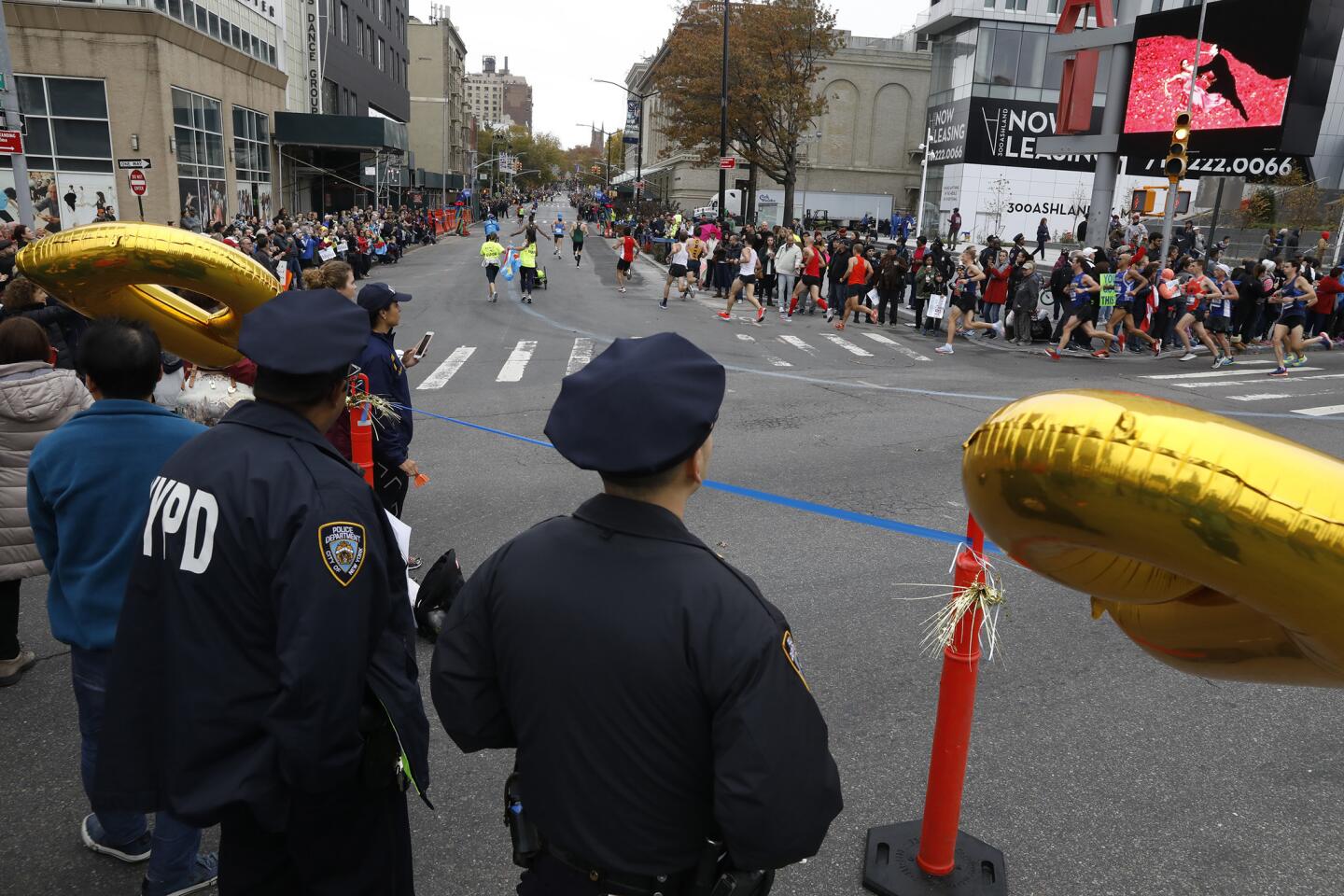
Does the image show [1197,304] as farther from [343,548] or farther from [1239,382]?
[343,548]

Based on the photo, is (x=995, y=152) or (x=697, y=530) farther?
(x=995, y=152)

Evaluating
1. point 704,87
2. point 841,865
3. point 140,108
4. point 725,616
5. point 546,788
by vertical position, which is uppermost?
point 704,87

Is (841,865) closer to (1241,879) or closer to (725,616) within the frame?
(1241,879)

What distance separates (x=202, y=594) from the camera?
7.01 feet

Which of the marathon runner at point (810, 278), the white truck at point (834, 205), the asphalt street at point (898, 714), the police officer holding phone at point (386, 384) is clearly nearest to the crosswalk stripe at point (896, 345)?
the marathon runner at point (810, 278)

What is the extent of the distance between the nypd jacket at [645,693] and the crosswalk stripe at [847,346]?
14.6 metres

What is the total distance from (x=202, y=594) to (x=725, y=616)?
128 cm

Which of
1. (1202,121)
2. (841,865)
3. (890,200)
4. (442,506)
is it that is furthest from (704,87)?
(841,865)

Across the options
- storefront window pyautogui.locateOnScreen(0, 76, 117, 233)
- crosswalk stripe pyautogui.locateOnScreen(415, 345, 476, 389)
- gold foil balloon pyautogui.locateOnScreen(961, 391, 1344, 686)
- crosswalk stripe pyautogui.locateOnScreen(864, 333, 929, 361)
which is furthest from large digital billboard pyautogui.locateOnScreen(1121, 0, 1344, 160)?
storefront window pyautogui.locateOnScreen(0, 76, 117, 233)

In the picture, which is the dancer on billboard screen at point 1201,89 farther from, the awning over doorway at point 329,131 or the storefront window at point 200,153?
the awning over doorway at point 329,131

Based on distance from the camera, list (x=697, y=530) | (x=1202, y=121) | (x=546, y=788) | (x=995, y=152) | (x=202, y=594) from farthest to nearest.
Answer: (x=995, y=152), (x=1202, y=121), (x=697, y=530), (x=202, y=594), (x=546, y=788)

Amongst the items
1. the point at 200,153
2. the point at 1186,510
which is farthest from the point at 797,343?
the point at 200,153

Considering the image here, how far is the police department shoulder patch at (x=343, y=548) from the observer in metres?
2.11

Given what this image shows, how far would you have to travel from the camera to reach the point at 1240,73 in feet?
64.3
